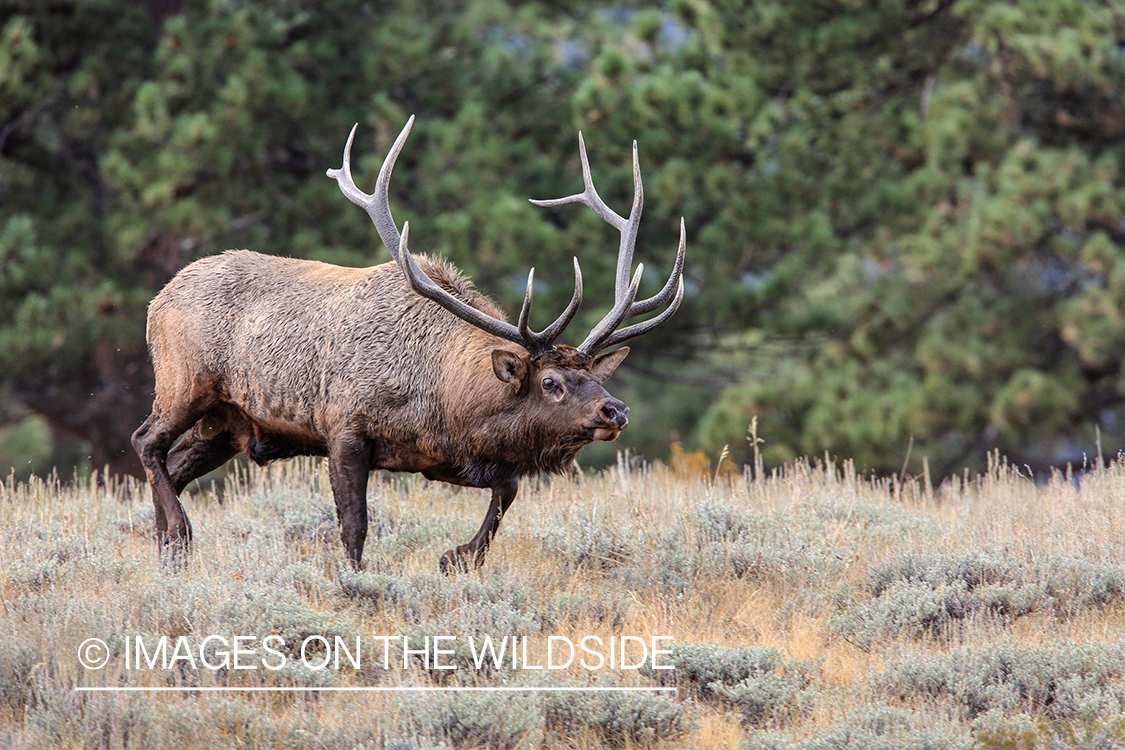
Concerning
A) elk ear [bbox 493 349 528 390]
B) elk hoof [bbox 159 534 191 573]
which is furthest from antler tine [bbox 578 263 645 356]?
elk hoof [bbox 159 534 191 573]

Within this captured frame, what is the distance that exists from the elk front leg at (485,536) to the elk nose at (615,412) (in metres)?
0.82

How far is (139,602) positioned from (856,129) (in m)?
12.1

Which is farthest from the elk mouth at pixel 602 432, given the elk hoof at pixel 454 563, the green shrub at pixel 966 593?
the green shrub at pixel 966 593

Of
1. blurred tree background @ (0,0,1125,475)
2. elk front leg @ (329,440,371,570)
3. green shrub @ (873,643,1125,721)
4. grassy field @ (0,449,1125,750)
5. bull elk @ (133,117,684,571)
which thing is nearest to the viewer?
grassy field @ (0,449,1125,750)

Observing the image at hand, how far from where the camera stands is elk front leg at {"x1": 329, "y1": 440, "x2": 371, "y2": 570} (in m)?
6.36

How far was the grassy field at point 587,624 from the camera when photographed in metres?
4.59

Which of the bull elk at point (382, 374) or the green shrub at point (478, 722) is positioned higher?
the bull elk at point (382, 374)

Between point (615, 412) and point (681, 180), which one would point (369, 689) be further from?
point (681, 180)

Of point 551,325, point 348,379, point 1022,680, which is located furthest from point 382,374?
point 1022,680

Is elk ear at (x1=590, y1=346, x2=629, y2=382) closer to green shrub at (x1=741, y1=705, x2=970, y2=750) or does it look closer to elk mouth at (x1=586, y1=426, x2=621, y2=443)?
elk mouth at (x1=586, y1=426, x2=621, y2=443)

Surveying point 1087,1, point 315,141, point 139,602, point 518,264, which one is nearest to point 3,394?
point 315,141

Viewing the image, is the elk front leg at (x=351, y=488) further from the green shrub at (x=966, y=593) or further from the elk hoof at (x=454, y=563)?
the green shrub at (x=966, y=593)

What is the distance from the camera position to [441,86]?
620 inches

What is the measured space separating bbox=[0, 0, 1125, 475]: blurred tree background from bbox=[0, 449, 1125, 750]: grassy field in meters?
→ 6.66
